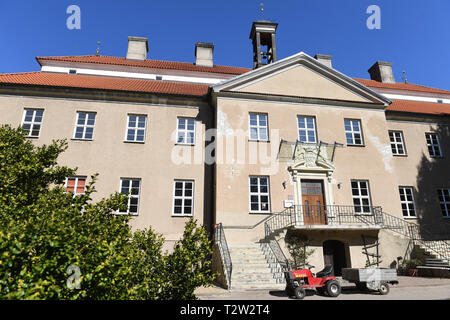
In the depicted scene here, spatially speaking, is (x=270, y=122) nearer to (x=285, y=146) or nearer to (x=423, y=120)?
(x=285, y=146)

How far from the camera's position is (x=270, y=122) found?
17531 mm

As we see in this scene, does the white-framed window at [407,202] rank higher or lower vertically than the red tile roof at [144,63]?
lower

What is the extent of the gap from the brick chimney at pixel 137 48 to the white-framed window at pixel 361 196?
20994 mm

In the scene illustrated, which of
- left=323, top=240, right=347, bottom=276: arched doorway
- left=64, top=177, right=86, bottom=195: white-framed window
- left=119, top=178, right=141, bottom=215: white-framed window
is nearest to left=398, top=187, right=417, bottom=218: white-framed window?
left=323, top=240, right=347, bottom=276: arched doorway

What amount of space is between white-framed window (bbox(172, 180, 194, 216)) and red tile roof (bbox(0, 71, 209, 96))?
5962 mm

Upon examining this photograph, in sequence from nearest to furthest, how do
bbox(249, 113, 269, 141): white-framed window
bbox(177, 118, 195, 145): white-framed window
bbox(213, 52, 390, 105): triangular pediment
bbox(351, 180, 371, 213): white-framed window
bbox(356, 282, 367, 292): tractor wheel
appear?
bbox(356, 282, 367, 292): tractor wheel < bbox(351, 180, 371, 213): white-framed window < bbox(249, 113, 269, 141): white-framed window < bbox(177, 118, 195, 145): white-framed window < bbox(213, 52, 390, 105): triangular pediment

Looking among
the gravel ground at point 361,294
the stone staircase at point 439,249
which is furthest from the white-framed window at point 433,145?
the gravel ground at point 361,294

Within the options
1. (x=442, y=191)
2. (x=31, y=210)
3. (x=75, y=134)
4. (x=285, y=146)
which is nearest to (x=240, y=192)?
(x=285, y=146)

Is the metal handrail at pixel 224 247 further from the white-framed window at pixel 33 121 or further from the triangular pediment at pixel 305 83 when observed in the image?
the white-framed window at pixel 33 121

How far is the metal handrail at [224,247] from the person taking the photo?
1126 cm

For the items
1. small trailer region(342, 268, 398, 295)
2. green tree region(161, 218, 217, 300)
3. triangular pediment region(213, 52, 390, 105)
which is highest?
triangular pediment region(213, 52, 390, 105)

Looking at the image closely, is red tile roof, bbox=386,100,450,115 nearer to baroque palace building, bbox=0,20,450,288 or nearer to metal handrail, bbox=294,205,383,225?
baroque palace building, bbox=0,20,450,288

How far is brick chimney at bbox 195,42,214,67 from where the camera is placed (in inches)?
1032

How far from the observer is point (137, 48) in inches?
1020
